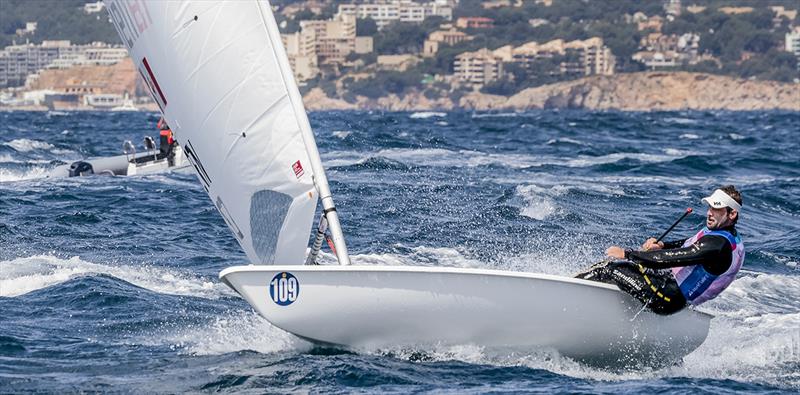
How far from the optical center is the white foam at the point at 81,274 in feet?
38.5

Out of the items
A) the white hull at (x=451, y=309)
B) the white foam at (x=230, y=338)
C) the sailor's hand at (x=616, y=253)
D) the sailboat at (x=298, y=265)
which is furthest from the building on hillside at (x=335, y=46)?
the sailor's hand at (x=616, y=253)

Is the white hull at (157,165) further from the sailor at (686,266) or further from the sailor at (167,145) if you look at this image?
the sailor at (686,266)

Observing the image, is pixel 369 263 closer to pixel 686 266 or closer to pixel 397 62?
pixel 686 266

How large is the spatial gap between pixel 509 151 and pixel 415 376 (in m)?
26.3

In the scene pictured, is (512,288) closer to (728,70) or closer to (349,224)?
(349,224)

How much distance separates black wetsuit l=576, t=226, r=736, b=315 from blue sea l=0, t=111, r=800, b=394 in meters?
0.54

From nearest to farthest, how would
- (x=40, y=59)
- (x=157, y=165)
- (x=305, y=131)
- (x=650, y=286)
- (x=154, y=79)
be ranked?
(x=305, y=131) → (x=650, y=286) → (x=154, y=79) → (x=157, y=165) → (x=40, y=59)

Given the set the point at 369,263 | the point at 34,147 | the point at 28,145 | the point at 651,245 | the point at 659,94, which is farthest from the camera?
the point at 659,94

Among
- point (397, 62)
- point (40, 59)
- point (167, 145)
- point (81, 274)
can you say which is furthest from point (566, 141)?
point (40, 59)

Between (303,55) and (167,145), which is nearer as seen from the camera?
(167,145)

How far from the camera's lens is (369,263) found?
13.2 metres

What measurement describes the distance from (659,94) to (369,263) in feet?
470

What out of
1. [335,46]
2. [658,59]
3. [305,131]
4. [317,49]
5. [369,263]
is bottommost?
[317,49]

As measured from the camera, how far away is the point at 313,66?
611ft
